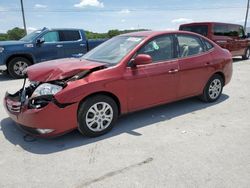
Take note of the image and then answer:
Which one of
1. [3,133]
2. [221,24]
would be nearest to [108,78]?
[3,133]

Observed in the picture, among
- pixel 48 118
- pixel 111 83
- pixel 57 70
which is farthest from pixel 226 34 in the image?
pixel 48 118

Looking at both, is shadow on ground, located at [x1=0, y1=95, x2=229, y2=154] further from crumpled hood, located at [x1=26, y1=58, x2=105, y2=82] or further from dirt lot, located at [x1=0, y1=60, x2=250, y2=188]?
crumpled hood, located at [x1=26, y1=58, x2=105, y2=82]

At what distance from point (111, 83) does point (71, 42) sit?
6.96 m

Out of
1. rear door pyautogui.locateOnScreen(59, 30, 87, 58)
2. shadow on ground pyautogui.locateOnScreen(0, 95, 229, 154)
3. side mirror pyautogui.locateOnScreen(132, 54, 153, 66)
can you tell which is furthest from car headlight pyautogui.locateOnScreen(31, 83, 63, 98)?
rear door pyautogui.locateOnScreen(59, 30, 87, 58)

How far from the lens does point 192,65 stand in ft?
16.5

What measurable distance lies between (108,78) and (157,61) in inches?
43.0

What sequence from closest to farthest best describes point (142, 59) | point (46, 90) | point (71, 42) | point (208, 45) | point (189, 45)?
point (46, 90)
point (142, 59)
point (189, 45)
point (208, 45)
point (71, 42)

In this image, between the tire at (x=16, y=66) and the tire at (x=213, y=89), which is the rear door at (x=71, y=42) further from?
the tire at (x=213, y=89)

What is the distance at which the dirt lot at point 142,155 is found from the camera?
9.48 feet

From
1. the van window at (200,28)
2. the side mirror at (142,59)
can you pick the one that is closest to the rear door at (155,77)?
the side mirror at (142,59)

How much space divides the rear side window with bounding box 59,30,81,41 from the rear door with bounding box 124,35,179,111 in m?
6.46

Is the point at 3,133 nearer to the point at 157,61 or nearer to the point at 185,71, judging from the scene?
the point at 157,61

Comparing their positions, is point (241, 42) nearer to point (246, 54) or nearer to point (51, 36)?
point (246, 54)

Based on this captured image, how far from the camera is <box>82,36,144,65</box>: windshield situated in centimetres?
433
